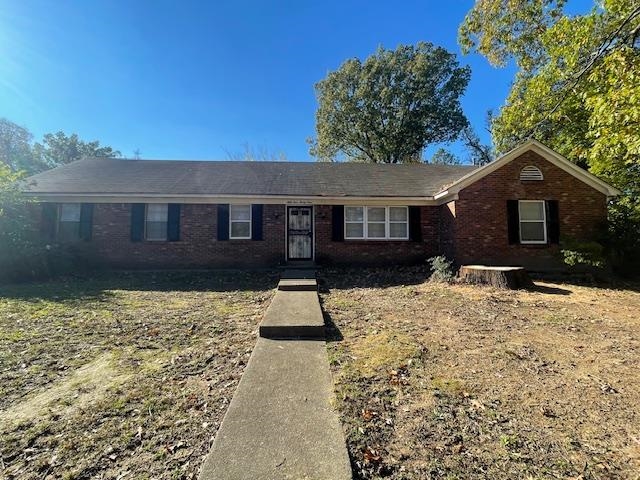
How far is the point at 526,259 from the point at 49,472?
12.7 m

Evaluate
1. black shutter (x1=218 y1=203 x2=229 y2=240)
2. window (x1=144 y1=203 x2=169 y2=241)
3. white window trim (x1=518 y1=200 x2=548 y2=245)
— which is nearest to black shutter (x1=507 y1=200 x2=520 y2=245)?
white window trim (x1=518 y1=200 x2=548 y2=245)

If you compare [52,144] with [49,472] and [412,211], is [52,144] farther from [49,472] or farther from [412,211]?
[49,472]

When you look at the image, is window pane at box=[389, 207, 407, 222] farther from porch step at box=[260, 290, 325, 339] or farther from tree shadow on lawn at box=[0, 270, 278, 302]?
porch step at box=[260, 290, 325, 339]

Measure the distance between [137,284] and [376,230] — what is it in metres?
8.41

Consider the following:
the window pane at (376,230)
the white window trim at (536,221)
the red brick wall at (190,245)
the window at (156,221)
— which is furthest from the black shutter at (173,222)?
the white window trim at (536,221)

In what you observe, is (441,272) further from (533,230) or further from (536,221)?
(536,221)

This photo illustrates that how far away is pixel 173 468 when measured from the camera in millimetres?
Answer: 2436

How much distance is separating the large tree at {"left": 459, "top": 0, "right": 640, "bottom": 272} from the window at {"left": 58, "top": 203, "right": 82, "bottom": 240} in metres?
14.6

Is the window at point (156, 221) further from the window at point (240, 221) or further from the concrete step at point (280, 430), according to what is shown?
the concrete step at point (280, 430)

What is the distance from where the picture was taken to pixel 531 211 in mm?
11773

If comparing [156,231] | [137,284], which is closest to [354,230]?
[156,231]

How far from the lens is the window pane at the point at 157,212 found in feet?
42.1

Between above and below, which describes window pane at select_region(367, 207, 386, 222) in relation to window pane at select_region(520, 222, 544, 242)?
above

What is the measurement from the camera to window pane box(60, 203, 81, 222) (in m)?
12.7
